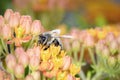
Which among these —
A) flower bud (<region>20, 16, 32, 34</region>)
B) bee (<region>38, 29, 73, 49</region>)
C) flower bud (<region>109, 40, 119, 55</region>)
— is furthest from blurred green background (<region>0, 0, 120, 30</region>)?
flower bud (<region>20, 16, 32, 34</region>)

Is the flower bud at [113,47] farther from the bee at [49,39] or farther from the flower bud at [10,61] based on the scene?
the flower bud at [10,61]

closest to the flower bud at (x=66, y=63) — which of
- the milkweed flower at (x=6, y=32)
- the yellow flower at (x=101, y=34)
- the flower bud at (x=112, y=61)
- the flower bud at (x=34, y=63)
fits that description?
the flower bud at (x=34, y=63)

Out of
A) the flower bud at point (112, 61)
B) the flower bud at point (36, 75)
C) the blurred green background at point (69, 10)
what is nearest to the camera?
the flower bud at point (36, 75)

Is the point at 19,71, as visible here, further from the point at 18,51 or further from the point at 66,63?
the point at 66,63

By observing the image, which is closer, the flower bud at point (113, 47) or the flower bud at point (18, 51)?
the flower bud at point (18, 51)

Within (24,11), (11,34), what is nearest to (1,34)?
(11,34)

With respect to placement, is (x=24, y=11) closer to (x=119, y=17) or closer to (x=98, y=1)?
(x=119, y=17)

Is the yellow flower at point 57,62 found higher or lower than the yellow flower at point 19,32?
lower
